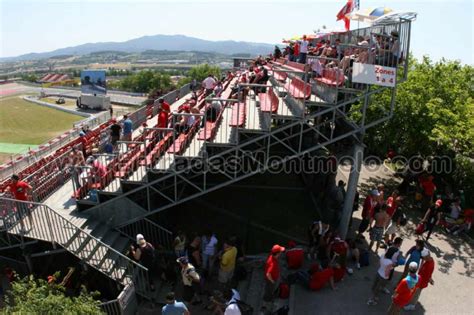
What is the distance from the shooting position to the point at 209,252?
9211 mm

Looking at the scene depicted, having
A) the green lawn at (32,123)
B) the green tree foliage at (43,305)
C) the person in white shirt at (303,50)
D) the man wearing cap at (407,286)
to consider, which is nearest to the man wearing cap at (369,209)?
the man wearing cap at (407,286)

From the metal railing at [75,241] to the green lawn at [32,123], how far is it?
39084mm

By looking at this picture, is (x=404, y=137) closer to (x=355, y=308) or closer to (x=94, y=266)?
(x=355, y=308)

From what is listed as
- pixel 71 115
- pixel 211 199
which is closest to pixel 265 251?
pixel 211 199

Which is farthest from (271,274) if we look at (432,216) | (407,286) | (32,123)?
(32,123)

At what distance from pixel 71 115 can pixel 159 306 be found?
Result: 64.1 metres

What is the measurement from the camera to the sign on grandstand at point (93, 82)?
236 ft

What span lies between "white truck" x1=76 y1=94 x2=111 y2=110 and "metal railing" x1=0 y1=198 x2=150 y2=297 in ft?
187

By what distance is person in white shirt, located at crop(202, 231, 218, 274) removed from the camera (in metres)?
9.16

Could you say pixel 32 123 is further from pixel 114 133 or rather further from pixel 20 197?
pixel 20 197

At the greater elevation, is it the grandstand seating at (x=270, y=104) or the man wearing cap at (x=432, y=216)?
the grandstand seating at (x=270, y=104)

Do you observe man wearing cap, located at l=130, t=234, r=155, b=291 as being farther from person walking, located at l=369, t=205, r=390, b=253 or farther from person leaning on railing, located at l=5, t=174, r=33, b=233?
person walking, located at l=369, t=205, r=390, b=253

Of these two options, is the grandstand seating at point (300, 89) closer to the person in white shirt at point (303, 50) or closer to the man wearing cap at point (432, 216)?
the person in white shirt at point (303, 50)

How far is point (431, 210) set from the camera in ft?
35.6
